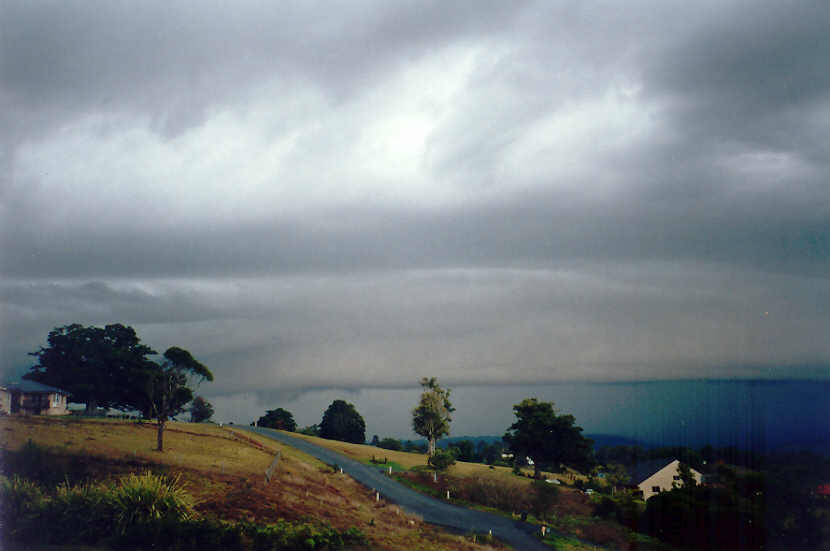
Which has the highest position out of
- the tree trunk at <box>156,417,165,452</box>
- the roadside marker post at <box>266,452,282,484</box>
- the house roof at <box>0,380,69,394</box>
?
the house roof at <box>0,380,69,394</box>

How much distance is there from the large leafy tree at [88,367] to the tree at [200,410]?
66.4 inches

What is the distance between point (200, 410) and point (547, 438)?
10.3 metres

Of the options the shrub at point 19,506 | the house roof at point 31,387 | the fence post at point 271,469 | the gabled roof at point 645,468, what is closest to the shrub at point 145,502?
the fence post at point 271,469

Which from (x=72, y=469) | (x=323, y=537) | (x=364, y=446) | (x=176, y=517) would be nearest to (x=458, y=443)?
(x=364, y=446)

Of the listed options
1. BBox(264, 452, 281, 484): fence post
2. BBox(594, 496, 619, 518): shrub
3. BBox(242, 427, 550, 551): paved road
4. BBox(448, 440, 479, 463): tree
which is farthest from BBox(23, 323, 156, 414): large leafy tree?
BBox(594, 496, 619, 518): shrub

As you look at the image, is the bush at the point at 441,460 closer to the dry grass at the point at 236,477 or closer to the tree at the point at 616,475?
the dry grass at the point at 236,477

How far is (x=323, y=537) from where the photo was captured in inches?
521

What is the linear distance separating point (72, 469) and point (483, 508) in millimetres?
10842

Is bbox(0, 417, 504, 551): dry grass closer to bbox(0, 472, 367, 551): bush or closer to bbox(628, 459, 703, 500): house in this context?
bbox(0, 472, 367, 551): bush

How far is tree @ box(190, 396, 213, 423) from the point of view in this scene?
15.7 m

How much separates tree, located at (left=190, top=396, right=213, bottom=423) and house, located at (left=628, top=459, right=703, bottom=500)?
12.9 meters

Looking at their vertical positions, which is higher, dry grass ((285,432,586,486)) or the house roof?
the house roof

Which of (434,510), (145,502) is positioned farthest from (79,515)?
(434,510)

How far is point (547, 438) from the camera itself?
56.1 feet
